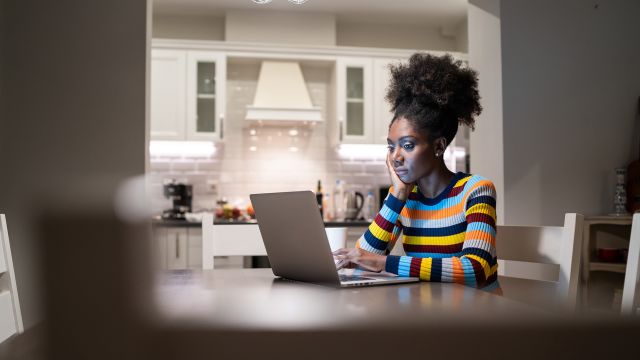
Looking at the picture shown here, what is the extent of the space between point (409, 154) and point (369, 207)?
3.08 meters

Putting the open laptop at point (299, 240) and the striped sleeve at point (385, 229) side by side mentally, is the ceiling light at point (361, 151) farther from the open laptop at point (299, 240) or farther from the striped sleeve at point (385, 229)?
the open laptop at point (299, 240)

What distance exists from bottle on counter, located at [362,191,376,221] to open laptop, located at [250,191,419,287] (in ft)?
10.9

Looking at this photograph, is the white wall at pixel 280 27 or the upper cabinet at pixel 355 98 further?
the white wall at pixel 280 27

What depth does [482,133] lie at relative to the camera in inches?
118

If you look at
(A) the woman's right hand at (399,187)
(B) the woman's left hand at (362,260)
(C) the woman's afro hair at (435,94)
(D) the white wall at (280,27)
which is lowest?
(B) the woman's left hand at (362,260)

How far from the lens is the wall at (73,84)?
181 centimetres

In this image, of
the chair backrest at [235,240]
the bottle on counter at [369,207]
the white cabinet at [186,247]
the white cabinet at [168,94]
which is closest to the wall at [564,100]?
the chair backrest at [235,240]

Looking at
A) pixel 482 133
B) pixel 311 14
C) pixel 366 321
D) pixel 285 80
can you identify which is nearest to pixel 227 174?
pixel 285 80

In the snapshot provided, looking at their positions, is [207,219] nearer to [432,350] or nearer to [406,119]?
[406,119]

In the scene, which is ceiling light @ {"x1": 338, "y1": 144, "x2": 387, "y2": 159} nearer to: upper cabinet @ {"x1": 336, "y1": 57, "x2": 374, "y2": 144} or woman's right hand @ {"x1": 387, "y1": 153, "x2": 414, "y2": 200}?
upper cabinet @ {"x1": 336, "y1": 57, "x2": 374, "y2": 144}

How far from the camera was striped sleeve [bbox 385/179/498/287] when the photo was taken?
115 cm

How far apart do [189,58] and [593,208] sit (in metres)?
2.89

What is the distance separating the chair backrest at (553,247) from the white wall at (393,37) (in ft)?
11.5

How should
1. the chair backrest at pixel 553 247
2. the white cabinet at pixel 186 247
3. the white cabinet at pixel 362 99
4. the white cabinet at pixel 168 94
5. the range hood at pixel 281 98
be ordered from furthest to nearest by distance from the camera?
1. the white cabinet at pixel 362 99
2. the range hood at pixel 281 98
3. the white cabinet at pixel 168 94
4. the white cabinet at pixel 186 247
5. the chair backrest at pixel 553 247
